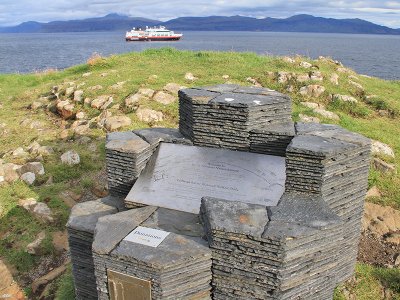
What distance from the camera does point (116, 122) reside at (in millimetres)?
11664

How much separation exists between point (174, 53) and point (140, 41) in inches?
2767

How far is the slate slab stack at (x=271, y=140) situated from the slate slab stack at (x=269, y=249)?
4.76 ft

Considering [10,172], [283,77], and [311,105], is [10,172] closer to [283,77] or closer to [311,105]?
[311,105]

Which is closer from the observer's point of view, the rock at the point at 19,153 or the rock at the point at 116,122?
the rock at the point at 19,153

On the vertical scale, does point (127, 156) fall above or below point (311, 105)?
above

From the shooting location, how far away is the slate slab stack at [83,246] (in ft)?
18.0

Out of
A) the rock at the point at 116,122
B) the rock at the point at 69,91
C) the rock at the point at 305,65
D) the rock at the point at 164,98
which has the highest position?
the rock at the point at 305,65

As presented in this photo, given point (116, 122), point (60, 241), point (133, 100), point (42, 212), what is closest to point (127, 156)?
point (60, 241)

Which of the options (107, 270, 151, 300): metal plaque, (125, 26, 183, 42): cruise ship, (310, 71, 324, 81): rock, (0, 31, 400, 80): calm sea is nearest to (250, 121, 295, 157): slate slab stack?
(107, 270, 151, 300): metal plaque

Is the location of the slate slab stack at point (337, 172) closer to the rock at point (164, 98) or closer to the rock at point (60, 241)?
the rock at point (60, 241)

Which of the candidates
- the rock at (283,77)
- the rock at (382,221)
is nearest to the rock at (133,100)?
the rock at (283,77)

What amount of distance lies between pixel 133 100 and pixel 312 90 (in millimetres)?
6153

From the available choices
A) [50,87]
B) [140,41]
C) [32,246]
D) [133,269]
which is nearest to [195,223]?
[133,269]

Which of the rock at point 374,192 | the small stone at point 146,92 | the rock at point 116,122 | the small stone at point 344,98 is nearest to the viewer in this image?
the rock at point 374,192
